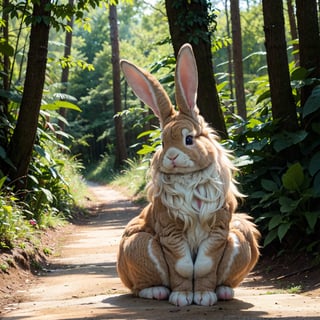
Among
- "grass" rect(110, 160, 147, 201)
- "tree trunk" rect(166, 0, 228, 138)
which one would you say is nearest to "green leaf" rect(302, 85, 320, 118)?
"tree trunk" rect(166, 0, 228, 138)

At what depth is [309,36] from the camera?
26.5ft

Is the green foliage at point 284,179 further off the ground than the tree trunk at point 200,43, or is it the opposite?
the tree trunk at point 200,43

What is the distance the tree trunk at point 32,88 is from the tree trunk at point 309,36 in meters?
4.03

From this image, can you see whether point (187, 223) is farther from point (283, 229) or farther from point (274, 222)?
point (274, 222)

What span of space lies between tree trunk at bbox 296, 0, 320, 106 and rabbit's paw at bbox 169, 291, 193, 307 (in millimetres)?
3949

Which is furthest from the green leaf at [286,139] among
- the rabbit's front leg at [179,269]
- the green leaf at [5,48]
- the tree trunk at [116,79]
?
the tree trunk at [116,79]

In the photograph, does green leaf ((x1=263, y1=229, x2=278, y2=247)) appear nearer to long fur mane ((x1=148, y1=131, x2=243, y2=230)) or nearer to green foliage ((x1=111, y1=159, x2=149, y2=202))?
long fur mane ((x1=148, y1=131, x2=243, y2=230))

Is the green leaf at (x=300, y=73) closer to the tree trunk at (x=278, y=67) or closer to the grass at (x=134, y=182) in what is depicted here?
the tree trunk at (x=278, y=67)

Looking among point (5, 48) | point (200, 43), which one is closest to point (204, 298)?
point (200, 43)

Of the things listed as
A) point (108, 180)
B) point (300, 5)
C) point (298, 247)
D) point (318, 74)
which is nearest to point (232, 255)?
point (298, 247)

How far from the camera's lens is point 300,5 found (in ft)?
26.8

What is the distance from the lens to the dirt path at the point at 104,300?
4535 mm

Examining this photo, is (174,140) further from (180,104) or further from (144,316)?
(144,316)

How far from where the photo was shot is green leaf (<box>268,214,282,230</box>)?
7.31m
